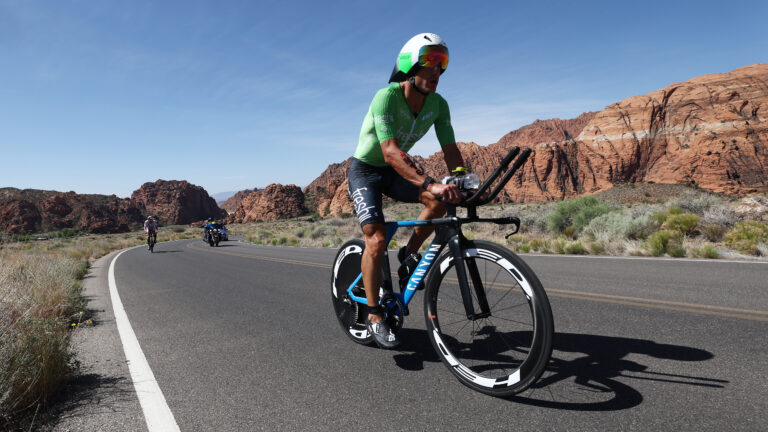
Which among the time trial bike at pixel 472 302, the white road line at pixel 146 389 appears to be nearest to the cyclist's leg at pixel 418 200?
the time trial bike at pixel 472 302

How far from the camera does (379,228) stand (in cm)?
330

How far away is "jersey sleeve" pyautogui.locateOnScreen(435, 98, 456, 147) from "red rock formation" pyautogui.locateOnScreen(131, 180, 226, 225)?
596 ft

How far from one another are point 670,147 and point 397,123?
10778 centimetres

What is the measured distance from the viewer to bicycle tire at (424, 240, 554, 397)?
88.0 inches

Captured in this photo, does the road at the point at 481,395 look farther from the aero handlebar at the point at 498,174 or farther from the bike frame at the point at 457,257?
the aero handlebar at the point at 498,174

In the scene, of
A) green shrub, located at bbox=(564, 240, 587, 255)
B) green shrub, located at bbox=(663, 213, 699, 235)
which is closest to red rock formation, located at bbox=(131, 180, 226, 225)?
green shrub, located at bbox=(564, 240, 587, 255)

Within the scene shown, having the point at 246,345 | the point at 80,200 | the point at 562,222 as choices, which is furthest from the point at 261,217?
the point at 246,345

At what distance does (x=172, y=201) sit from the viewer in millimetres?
168875

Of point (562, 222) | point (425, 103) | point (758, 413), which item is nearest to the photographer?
point (758, 413)

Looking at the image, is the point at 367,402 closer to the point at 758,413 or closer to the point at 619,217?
the point at 758,413

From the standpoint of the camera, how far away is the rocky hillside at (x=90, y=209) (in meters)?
107

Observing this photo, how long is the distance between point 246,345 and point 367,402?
1891 mm

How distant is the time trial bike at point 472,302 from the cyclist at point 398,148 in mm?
148

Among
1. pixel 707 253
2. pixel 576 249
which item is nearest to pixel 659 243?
pixel 707 253
